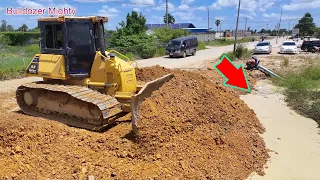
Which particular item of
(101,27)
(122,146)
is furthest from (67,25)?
(122,146)

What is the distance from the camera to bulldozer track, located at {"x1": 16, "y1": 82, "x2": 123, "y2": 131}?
6.77m

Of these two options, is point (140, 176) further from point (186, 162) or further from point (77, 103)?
point (77, 103)

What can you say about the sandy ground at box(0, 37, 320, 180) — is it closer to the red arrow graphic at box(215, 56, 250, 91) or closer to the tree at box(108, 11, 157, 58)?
the red arrow graphic at box(215, 56, 250, 91)

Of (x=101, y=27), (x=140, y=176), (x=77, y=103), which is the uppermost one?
(x=101, y=27)

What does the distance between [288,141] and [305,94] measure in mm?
5384

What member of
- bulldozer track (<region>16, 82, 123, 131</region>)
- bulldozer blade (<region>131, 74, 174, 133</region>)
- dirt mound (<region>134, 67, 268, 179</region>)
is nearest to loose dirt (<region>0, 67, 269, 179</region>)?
dirt mound (<region>134, 67, 268, 179</region>)

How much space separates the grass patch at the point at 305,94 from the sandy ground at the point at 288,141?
12.9 inches

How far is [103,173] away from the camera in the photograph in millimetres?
5113

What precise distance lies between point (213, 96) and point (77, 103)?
3643 mm

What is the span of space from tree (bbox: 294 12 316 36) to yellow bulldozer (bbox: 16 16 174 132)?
95.6m

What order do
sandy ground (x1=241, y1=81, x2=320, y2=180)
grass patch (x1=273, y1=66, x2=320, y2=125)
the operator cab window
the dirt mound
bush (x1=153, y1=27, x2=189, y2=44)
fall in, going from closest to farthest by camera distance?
the dirt mound
sandy ground (x1=241, y1=81, x2=320, y2=180)
the operator cab window
grass patch (x1=273, y1=66, x2=320, y2=125)
bush (x1=153, y1=27, x2=189, y2=44)

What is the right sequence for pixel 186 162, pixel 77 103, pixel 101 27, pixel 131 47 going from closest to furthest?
pixel 186 162
pixel 77 103
pixel 101 27
pixel 131 47

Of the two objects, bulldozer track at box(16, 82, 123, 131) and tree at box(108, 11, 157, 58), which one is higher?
tree at box(108, 11, 157, 58)

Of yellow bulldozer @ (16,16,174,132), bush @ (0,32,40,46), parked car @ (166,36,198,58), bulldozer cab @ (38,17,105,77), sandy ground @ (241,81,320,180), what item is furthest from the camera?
bush @ (0,32,40,46)
